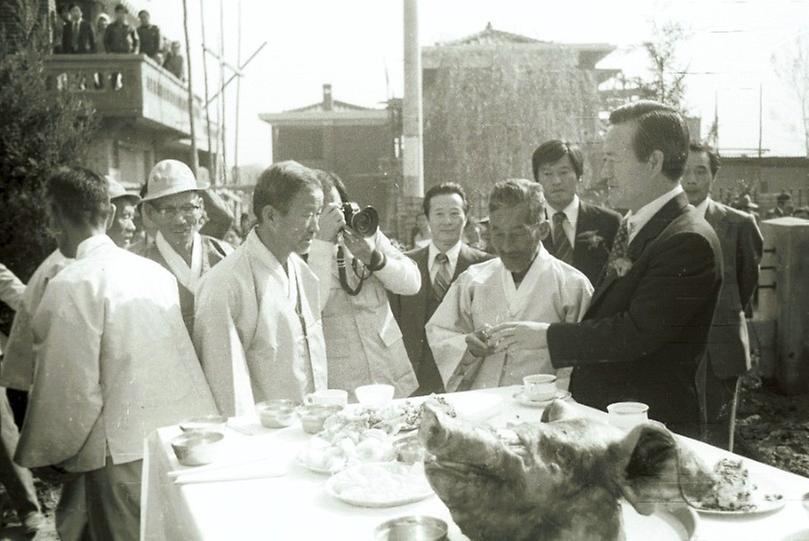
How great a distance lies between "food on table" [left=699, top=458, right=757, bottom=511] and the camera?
5.10ft

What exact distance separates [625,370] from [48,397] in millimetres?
2081

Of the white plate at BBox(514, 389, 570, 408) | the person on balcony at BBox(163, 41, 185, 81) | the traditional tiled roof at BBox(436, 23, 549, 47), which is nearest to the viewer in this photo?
the white plate at BBox(514, 389, 570, 408)

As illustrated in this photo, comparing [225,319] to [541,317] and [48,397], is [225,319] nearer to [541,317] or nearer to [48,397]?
[48,397]

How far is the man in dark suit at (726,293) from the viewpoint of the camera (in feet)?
12.5

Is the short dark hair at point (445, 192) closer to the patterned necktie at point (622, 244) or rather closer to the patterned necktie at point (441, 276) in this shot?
the patterned necktie at point (441, 276)

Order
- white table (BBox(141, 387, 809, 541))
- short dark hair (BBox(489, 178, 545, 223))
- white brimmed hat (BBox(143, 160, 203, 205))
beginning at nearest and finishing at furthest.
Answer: white table (BBox(141, 387, 809, 541)) < short dark hair (BBox(489, 178, 545, 223)) < white brimmed hat (BBox(143, 160, 203, 205))

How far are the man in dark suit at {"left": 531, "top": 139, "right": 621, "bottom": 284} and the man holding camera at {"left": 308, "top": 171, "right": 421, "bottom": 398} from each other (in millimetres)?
928

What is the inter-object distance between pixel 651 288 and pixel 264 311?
1.42m

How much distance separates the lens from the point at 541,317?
3.06 meters

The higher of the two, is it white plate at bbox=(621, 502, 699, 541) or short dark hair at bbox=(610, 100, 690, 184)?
short dark hair at bbox=(610, 100, 690, 184)

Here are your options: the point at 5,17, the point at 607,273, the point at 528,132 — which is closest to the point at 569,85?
the point at 528,132

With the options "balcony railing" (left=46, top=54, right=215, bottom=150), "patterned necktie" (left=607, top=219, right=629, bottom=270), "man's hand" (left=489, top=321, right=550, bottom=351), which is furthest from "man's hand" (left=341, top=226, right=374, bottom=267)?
"balcony railing" (left=46, top=54, right=215, bottom=150)

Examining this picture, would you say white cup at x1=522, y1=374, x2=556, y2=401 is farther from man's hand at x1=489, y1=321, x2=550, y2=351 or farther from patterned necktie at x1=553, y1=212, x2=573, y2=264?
patterned necktie at x1=553, y1=212, x2=573, y2=264

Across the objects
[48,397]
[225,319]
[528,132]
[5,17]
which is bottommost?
[48,397]
